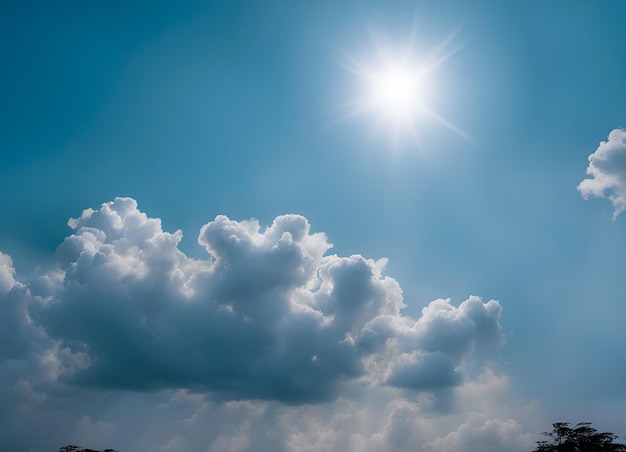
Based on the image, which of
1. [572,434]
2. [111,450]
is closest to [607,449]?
[572,434]

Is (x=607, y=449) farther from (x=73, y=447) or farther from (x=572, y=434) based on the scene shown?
(x=73, y=447)

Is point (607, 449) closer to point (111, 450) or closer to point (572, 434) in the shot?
point (572, 434)

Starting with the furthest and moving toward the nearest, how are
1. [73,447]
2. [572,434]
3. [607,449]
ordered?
[73,447]
[572,434]
[607,449]

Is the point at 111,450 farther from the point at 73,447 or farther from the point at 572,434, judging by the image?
the point at 572,434

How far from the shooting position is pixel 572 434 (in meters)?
160

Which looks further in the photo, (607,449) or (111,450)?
(111,450)

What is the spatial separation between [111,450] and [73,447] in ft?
40.1

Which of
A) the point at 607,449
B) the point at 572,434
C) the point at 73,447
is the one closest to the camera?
the point at 607,449

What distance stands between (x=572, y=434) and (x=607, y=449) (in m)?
10.8

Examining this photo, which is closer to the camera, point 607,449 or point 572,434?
point 607,449

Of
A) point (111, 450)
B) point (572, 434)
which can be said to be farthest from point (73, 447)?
point (572, 434)

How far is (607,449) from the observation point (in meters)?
150

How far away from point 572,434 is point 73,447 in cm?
14776

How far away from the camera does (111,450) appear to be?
191 meters
